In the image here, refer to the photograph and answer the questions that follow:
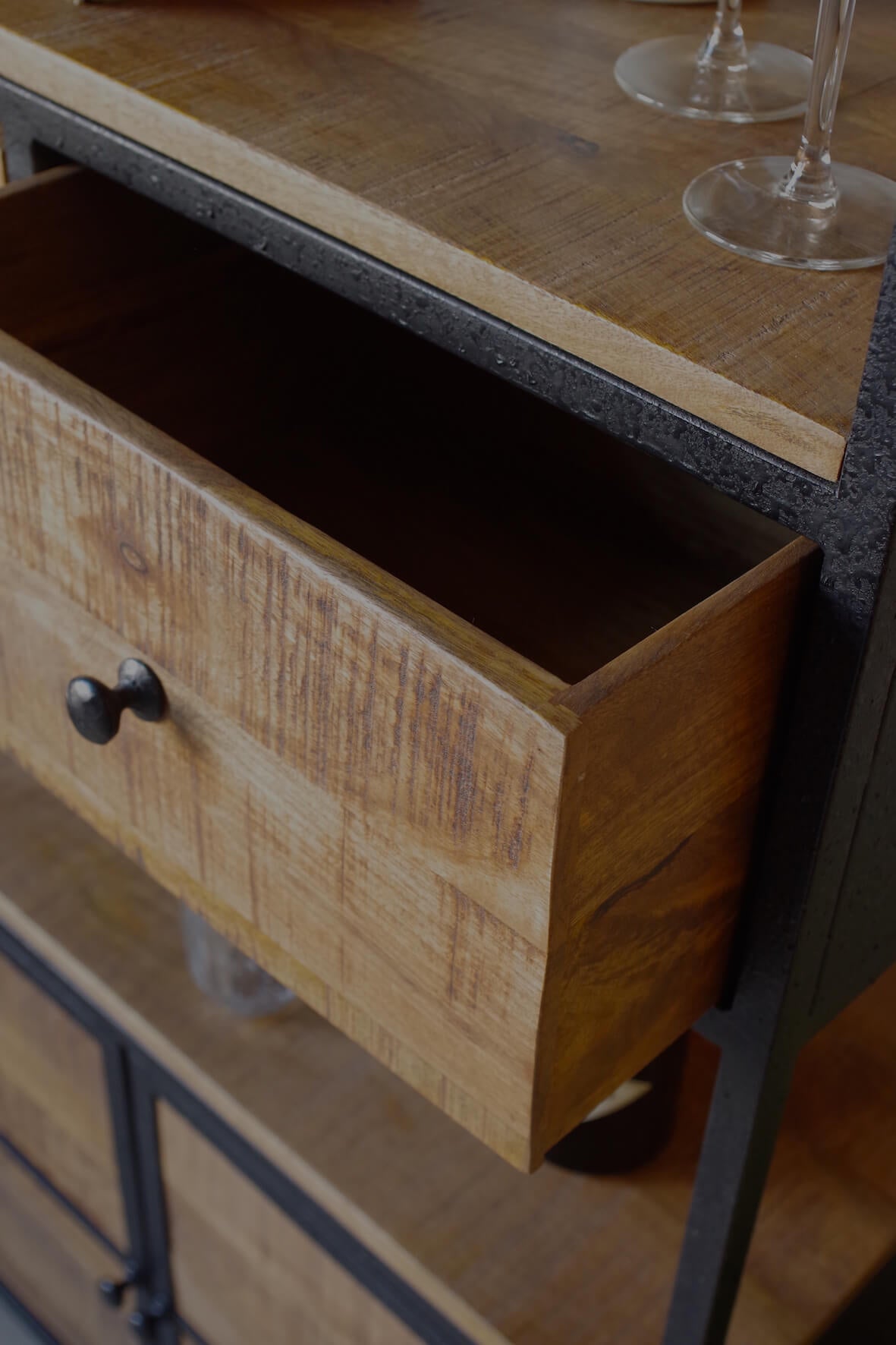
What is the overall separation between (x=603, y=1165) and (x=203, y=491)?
1.69 feet

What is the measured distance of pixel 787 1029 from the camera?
57 cm

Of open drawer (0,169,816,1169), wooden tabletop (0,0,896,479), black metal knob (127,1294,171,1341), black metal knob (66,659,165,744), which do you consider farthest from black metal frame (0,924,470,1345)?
wooden tabletop (0,0,896,479)

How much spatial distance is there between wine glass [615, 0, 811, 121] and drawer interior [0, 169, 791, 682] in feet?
0.69

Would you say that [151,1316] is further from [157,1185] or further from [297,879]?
[297,879]

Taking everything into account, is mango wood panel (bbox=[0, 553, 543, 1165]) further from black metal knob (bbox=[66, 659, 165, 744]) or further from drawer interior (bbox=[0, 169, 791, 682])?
drawer interior (bbox=[0, 169, 791, 682])

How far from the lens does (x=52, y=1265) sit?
3.73ft

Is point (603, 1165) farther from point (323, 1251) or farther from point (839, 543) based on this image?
point (839, 543)

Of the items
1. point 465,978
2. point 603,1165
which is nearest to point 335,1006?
point 465,978

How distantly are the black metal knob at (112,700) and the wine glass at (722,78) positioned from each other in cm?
31

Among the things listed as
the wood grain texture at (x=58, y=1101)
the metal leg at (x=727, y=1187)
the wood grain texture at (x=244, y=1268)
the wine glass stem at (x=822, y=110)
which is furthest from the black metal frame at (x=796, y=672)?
the wood grain texture at (x=58, y=1101)

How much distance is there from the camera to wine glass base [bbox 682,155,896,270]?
0.50m

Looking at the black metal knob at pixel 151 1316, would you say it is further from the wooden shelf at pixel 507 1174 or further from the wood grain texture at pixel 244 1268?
the wooden shelf at pixel 507 1174

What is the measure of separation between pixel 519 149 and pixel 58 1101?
0.74 meters

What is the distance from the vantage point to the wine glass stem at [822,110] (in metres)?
0.47
